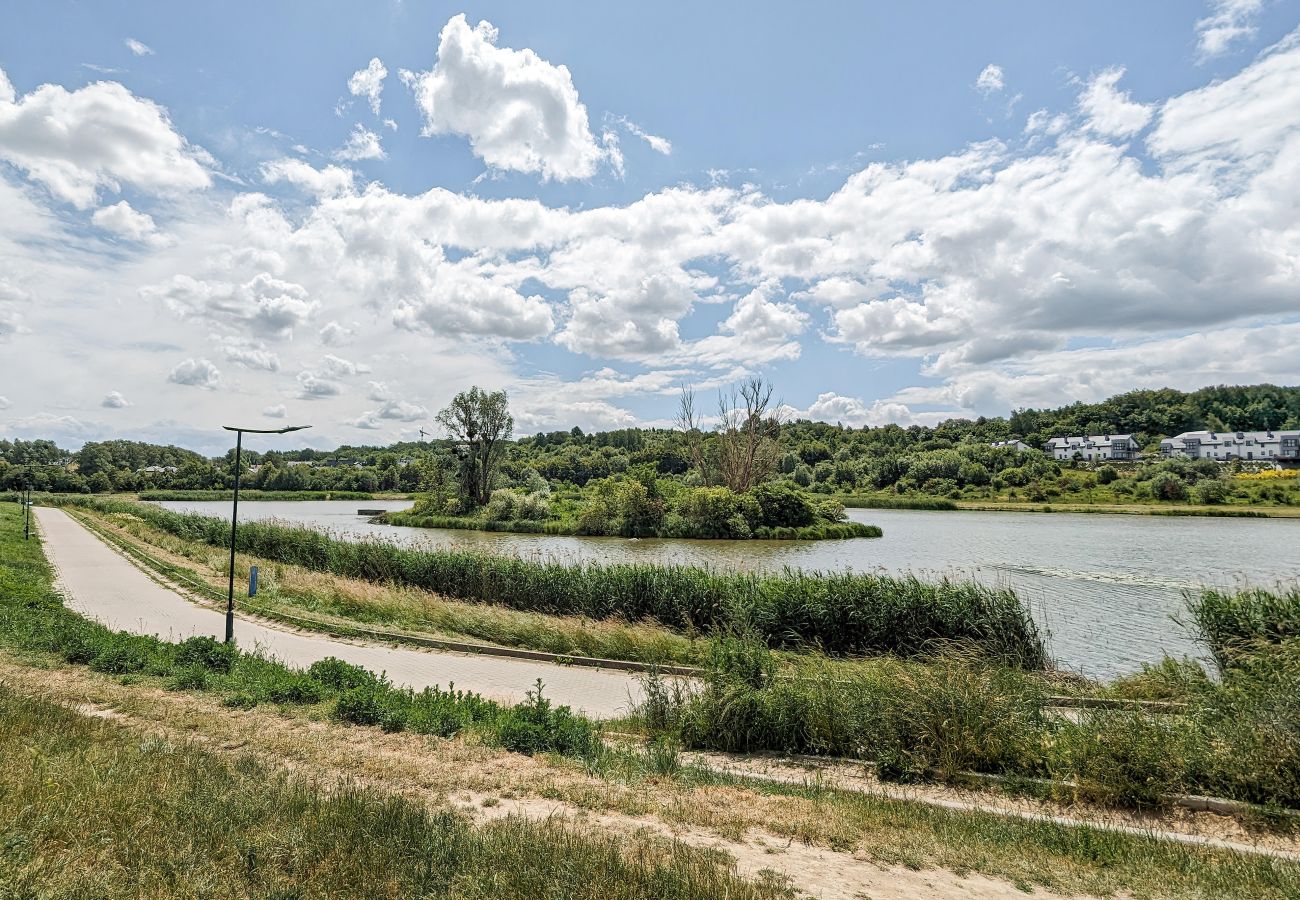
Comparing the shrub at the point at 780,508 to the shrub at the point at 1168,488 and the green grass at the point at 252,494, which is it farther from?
the green grass at the point at 252,494

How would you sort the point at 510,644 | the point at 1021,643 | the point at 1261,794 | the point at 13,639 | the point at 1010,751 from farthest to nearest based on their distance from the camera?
the point at 510,644, the point at 1021,643, the point at 13,639, the point at 1010,751, the point at 1261,794

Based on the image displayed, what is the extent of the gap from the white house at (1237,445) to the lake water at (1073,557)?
66593 millimetres

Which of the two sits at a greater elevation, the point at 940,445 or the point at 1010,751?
the point at 940,445

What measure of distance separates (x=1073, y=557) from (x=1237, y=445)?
101m

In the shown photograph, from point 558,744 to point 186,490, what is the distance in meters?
118

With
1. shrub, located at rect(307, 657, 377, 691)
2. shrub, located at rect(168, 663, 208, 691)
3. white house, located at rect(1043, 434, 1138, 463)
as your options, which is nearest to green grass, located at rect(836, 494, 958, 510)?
white house, located at rect(1043, 434, 1138, 463)

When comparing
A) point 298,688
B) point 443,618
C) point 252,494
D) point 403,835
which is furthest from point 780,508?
point 252,494

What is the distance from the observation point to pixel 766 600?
1521 centimetres

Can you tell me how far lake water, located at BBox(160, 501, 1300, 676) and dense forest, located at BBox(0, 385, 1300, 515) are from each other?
12.8 metres

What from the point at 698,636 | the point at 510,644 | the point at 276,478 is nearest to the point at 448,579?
the point at 510,644

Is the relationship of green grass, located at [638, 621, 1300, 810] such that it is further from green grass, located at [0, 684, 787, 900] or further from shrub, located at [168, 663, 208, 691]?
shrub, located at [168, 663, 208, 691]

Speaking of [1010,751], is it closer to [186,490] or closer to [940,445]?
[940,445]

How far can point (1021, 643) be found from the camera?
43.7ft

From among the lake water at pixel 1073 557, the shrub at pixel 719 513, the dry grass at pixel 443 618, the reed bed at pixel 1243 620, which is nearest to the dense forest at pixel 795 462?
the shrub at pixel 719 513
